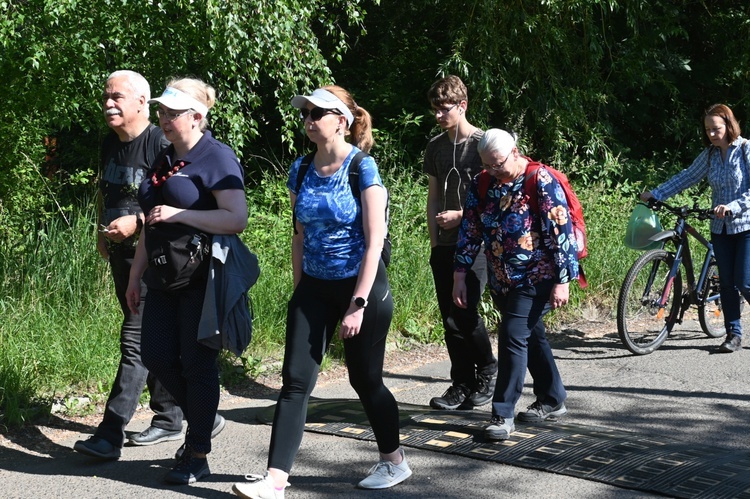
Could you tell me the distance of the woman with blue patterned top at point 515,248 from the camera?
17.2ft

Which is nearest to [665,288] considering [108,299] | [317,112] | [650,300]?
[650,300]

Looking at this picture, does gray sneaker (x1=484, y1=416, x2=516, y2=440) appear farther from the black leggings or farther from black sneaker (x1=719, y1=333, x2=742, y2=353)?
black sneaker (x1=719, y1=333, x2=742, y2=353)

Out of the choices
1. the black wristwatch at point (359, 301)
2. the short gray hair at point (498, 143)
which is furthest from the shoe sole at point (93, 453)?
the short gray hair at point (498, 143)

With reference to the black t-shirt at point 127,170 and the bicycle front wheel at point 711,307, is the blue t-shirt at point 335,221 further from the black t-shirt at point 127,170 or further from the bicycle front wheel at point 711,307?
the bicycle front wheel at point 711,307

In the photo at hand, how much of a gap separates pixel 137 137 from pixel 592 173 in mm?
8157

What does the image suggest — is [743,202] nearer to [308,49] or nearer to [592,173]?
[308,49]

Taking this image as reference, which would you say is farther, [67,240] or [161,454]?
[67,240]

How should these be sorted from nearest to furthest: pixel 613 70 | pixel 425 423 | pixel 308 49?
pixel 425 423
pixel 308 49
pixel 613 70

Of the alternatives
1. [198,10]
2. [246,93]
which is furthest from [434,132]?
[198,10]

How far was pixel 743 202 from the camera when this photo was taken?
24.5 feet

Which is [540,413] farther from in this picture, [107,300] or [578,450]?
[107,300]

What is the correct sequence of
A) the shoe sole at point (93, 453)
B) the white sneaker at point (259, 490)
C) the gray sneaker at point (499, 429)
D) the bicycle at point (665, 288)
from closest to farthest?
1. the white sneaker at point (259, 490)
2. the shoe sole at point (93, 453)
3. the gray sneaker at point (499, 429)
4. the bicycle at point (665, 288)

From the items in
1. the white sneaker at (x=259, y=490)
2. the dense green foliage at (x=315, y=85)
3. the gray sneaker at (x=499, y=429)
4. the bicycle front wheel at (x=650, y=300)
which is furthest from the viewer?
the bicycle front wheel at (x=650, y=300)

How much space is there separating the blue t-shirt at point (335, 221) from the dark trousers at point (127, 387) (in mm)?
1180
